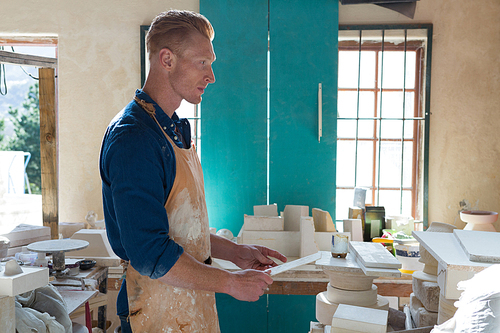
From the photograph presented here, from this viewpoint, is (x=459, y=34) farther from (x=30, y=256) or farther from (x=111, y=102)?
(x=30, y=256)

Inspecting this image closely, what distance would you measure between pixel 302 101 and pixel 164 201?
2.35 metres

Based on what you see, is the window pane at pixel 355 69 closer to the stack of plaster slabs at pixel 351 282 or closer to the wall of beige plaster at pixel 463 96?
the wall of beige plaster at pixel 463 96

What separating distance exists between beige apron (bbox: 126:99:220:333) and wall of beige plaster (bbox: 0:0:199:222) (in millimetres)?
2483

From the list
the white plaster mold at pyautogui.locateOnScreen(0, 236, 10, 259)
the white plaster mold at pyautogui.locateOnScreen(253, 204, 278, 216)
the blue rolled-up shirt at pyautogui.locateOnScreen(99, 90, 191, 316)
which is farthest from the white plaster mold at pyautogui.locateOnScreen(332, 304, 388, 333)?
the white plaster mold at pyautogui.locateOnScreen(0, 236, 10, 259)

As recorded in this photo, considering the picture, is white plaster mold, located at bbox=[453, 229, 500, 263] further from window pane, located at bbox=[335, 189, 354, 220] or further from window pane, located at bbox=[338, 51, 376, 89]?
window pane, located at bbox=[338, 51, 376, 89]

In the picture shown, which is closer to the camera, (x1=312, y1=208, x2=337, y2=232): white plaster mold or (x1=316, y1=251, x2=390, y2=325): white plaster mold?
(x1=316, y1=251, x2=390, y2=325): white plaster mold

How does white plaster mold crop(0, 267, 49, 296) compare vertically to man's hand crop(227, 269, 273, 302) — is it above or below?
below

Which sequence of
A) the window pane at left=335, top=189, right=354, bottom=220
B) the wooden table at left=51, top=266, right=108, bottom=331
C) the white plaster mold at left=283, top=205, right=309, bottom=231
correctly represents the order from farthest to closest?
1. the window pane at left=335, top=189, right=354, bottom=220
2. the white plaster mold at left=283, top=205, right=309, bottom=231
3. the wooden table at left=51, top=266, right=108, bottom=331

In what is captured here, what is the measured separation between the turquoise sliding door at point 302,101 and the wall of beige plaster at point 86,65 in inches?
35.9

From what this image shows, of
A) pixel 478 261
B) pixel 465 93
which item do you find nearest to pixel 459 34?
pixel 465 93

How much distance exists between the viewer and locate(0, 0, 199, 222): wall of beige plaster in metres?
3.53

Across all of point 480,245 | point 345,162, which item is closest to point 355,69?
point 345,162

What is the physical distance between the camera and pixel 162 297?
1311 millimetres

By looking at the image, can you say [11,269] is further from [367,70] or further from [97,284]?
[367,70]
